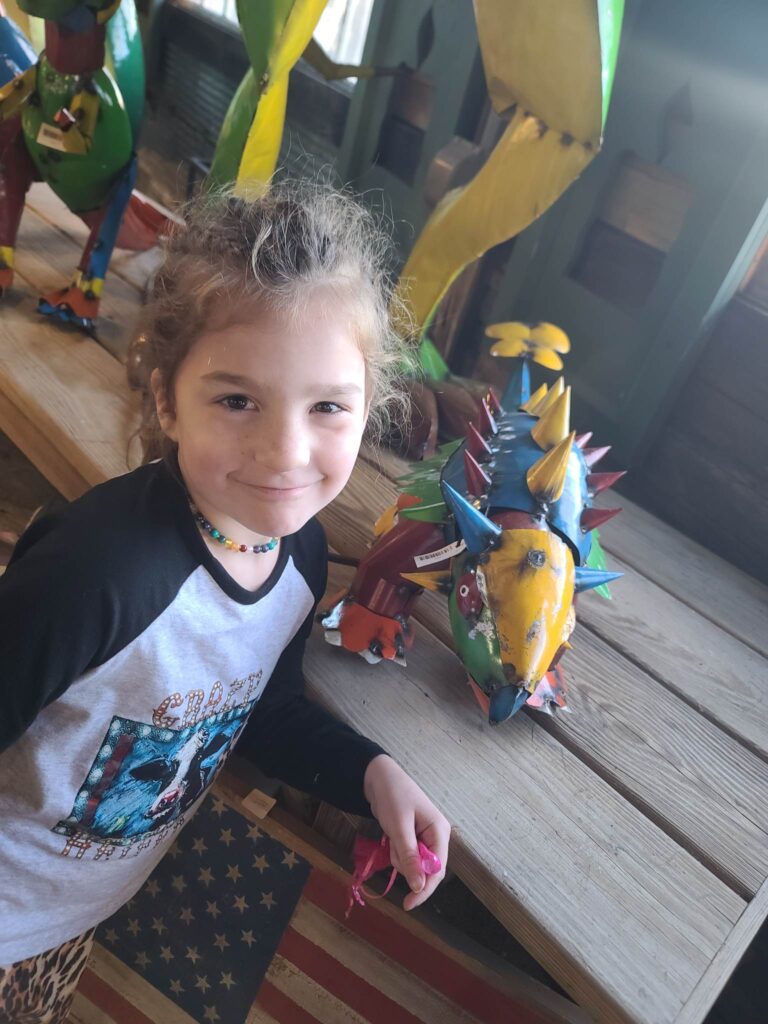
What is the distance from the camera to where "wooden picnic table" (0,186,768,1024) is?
0.77 meters

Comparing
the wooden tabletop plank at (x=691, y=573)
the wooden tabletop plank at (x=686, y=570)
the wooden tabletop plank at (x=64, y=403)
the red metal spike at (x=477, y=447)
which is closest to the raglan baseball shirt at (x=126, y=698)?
the red metal spike at (x=477, y=447)


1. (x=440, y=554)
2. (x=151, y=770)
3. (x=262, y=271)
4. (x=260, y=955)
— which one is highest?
(x=262, y=271)

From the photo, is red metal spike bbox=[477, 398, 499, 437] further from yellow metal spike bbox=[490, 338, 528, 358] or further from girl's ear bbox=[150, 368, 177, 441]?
girl's ear bbox=[150, 368, 177, 441]

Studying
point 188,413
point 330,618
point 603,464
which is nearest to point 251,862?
point 330,618

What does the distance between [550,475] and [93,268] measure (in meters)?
0.99

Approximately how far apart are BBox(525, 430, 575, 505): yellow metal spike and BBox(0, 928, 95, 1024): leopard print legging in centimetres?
69

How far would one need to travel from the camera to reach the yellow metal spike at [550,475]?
88cm

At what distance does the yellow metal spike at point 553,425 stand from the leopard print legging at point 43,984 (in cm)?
75

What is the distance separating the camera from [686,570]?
1.40m

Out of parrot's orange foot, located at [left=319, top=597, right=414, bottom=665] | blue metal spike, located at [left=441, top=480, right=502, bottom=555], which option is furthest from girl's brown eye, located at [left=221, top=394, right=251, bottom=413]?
parrot's orange foot, located at [left=319, top=597, right=414, bottom=665]

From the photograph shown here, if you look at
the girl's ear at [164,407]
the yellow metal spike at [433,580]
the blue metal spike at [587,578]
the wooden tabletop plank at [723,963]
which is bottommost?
the wooden tabletop plank at [723,963]

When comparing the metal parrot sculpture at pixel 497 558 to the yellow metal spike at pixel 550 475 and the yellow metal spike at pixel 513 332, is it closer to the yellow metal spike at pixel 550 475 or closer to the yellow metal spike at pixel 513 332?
the yellow metal spike at pixel 550 475

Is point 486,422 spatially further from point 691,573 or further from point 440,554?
point 691,573

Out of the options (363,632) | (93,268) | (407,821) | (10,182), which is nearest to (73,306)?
(93,268)
